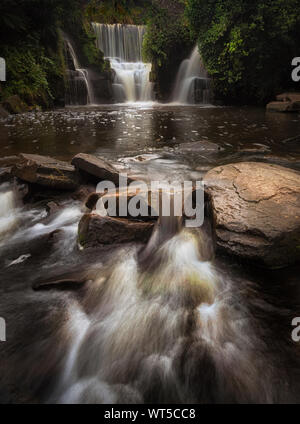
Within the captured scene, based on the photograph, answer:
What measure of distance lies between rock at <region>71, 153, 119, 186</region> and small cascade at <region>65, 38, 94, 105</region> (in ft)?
44.7

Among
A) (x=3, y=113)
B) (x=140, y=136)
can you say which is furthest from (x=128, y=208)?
(x=3, y=113)

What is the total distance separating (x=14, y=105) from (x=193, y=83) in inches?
429

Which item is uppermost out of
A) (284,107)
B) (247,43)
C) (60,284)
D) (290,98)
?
(247,43)

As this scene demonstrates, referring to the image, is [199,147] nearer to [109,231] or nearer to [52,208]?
[52,208]

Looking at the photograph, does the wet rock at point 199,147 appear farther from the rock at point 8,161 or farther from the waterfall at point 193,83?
the waterfall at point 193,83

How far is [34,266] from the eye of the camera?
2.45 meters

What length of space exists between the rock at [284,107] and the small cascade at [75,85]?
36.0 ft

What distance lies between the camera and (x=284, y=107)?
37.4 ft

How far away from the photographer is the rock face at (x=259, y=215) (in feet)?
7.37

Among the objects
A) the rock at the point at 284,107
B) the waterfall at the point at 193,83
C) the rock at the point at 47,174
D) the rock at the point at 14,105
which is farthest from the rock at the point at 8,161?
the waterfall at the point at 193,83

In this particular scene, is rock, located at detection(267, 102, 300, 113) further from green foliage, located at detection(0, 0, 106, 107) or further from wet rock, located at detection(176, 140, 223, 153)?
green foliage, located at detection(0, 0, 106, 107)

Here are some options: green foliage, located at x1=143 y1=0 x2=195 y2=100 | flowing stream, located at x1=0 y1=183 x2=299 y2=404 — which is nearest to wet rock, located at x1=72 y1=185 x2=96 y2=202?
flowing stream, located at x1=0 y1=183 x2=299 y2=404

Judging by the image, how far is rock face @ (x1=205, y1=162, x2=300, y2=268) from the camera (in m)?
2.25

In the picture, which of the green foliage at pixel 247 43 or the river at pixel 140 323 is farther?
the green foliage at pixel 247 43
